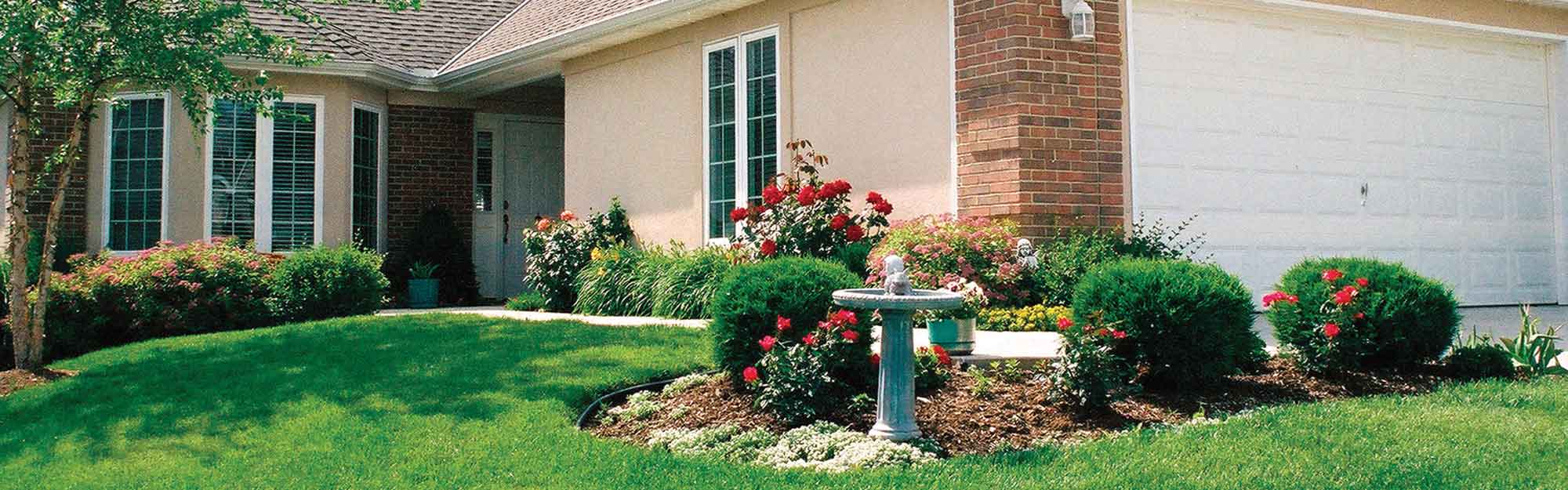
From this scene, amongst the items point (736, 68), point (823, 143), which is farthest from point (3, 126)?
point (823, 143)

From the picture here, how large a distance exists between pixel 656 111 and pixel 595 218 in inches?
48.2

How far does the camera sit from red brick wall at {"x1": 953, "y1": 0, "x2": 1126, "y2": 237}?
31.1ft

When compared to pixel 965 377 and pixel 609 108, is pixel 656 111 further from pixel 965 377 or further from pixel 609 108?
pixel 965 377

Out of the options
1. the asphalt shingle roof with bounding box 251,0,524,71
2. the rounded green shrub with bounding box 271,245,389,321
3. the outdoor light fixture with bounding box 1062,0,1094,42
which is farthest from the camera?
the asphalt shingle roof with bounding box 251,0,524,71

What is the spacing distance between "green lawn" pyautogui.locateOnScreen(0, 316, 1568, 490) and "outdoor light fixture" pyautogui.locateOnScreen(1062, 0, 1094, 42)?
141 inches

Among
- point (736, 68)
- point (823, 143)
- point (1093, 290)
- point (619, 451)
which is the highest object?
point (736, 68)

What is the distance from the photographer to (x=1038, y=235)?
31.3 ft

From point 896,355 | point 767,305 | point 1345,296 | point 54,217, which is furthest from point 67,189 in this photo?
point 1345,296

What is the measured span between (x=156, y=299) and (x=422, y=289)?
12.8ft

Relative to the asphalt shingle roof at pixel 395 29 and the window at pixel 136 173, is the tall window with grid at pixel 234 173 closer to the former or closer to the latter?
the window at pixel 136 173

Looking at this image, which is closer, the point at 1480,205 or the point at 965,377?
the point at 965,377

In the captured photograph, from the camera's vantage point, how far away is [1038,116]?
9.52 metres

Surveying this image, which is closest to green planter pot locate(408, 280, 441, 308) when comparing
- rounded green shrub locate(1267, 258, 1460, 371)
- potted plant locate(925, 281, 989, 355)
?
potted plant locate(925, 281, 989, 355)

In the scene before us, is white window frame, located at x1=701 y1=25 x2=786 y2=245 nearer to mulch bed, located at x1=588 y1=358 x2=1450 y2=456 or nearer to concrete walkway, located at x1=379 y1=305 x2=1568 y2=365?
concrete walkway, located at x1=379 y1=305 x2=1568 y2=365
